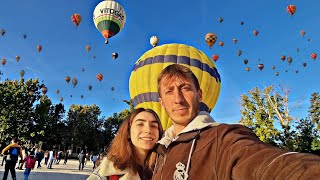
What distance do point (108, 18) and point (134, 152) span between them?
18569 mm

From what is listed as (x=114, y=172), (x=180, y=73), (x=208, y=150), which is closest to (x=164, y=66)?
(x=114, y=172)

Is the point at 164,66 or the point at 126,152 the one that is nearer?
the point at 126,152

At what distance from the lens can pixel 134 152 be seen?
3.33 meters

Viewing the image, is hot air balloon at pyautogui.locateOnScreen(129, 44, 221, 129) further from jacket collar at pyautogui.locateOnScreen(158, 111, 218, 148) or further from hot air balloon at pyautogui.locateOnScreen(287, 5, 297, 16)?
hot air balloon at pyautogui.locateOnScreen(287, 5, 297, 16)

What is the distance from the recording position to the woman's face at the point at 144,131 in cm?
321

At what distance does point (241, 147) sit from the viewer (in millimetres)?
1456

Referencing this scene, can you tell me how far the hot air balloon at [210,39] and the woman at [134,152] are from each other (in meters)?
18.7

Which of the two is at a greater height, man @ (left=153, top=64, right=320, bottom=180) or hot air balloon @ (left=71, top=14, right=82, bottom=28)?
hot air balloon @ (left=71, top=14, right=82, bottom=28)

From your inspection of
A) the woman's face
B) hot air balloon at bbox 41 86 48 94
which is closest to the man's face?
the woman's face

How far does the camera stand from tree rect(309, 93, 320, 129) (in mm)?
38219

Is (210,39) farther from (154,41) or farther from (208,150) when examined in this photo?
(208,150)

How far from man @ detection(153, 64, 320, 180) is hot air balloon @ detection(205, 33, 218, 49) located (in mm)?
19584

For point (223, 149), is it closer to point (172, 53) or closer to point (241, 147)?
point (241, 147)

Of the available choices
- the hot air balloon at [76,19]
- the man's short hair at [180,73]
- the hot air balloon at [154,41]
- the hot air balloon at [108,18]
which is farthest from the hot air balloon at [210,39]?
the man's short hair at [180,73]
